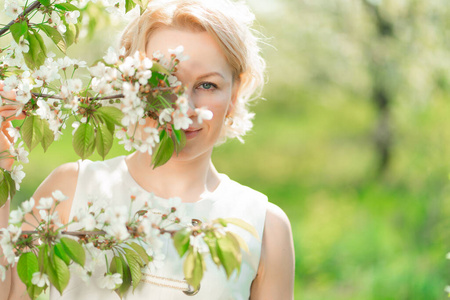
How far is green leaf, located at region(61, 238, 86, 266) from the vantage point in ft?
2.69

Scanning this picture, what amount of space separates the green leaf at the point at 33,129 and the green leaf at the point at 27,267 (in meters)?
0.19

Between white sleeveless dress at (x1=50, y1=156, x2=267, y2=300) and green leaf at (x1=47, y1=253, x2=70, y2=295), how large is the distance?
0.38m

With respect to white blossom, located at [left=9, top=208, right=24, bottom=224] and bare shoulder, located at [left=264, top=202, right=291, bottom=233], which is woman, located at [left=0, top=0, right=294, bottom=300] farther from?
white blossom, located at [left=9, top=208, right=24, bottom=224]

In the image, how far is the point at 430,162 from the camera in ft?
15.5

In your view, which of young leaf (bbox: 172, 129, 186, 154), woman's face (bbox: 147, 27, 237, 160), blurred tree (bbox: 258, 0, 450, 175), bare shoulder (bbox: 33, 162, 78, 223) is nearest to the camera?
young leaf (bbox: 172, 129, 186, 154)

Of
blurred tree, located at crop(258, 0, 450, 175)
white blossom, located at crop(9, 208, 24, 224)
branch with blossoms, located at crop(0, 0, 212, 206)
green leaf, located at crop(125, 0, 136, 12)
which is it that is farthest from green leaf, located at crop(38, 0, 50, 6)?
blurred tree, located at crop(258, 0, 450, 175)

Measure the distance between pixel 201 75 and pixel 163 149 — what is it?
34 cm

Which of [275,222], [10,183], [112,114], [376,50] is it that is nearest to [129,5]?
[112,114]

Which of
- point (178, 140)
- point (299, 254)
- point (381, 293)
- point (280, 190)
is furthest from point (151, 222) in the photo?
point (280, 190)

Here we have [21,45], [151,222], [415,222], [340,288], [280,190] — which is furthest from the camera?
[280,190]

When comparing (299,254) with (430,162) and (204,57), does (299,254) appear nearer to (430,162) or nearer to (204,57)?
(430,162)

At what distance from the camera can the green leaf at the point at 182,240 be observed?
2.62 ft

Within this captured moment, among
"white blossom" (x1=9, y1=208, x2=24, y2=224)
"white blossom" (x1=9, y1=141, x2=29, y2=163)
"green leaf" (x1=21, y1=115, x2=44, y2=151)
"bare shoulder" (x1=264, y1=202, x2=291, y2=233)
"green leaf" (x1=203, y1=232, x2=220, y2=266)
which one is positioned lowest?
"bare shoulder" (x1=264, y1=202, x2=291, y2=233)

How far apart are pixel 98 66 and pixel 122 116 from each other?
8cm
